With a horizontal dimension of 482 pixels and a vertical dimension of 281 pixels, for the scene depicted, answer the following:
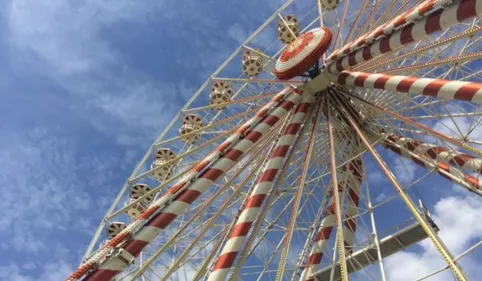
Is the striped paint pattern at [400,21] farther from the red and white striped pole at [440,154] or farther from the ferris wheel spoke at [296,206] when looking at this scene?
the red and white striped pole at [440,154]

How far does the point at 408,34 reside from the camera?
32.1 ft

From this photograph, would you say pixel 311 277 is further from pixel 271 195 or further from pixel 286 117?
pixel 286 117

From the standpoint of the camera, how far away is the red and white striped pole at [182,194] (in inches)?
331

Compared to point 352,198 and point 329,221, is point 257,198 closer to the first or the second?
point 329,221

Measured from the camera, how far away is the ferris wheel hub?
43.9 ft

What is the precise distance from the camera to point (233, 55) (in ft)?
62.5

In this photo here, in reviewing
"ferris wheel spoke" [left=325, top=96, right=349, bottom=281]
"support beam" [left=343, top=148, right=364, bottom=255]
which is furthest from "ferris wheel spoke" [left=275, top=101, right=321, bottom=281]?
"support beam" [left=343, top=148, right=364, bottom=255]

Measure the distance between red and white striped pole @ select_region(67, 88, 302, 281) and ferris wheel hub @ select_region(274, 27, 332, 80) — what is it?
0.58 metres

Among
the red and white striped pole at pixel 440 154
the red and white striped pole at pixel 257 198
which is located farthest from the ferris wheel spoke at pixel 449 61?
the red and white striped pole at pixel 257 198

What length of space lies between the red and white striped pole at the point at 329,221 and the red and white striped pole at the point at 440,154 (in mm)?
1458

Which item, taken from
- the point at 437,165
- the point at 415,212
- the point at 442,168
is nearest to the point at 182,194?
the point at 415,212

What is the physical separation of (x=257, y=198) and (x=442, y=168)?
543 cm

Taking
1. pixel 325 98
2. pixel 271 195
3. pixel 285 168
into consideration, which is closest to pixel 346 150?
pixel 325 98

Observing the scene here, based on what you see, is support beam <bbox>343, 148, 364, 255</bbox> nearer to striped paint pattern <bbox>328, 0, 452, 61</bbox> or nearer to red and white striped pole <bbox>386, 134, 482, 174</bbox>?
red and white striped pole <bbox>386, 134, 482, 174</bbox>
